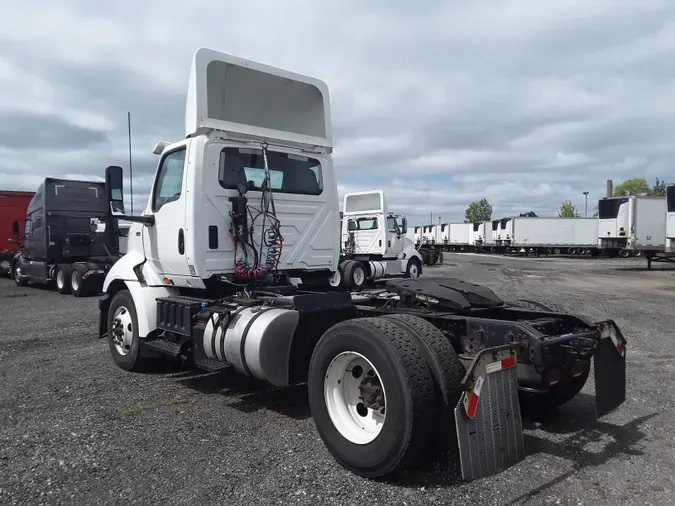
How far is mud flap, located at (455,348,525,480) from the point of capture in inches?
126

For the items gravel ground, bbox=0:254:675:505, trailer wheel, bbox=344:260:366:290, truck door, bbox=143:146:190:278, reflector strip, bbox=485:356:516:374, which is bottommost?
gravel ground, bbox=0:254:675:505

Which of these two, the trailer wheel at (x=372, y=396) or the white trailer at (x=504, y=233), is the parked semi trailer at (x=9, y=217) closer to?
the trailer wheel at (x=372, y=396)

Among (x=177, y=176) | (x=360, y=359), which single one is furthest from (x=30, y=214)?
(x=360, y=359)

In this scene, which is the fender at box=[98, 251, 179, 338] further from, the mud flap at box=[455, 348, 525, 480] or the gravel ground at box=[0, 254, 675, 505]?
the mud flap at box=[455, 348, 525, 480]

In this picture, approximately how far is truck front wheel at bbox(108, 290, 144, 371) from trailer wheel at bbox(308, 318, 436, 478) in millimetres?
3190

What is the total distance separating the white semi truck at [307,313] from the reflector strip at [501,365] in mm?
11

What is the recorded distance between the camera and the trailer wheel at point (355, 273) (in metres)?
18.0

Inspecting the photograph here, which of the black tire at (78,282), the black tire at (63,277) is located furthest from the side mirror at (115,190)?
the black tire at (63,277)

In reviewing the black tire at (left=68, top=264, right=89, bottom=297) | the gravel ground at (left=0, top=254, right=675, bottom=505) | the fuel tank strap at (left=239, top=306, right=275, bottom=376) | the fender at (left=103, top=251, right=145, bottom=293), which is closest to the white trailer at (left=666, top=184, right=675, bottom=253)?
the gravel ground at (left=0, top=254, right=675, bottom=505)

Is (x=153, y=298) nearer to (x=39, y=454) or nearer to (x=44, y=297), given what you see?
(x=39, y=454)

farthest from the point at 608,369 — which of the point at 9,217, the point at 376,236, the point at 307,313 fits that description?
the point at 9,217

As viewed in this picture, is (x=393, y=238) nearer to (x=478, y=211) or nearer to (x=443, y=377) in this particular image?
(x=443, y=377)

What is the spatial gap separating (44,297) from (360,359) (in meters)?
15.0

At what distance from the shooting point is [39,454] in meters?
4.17
